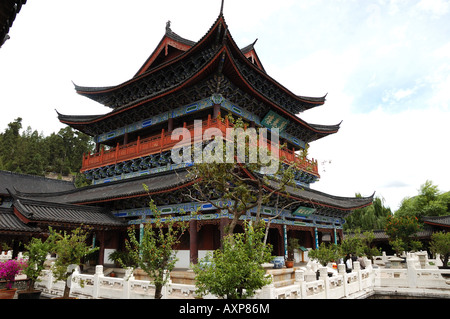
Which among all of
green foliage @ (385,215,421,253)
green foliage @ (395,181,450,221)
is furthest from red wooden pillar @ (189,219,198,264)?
green foliage @ (395,181,450,221)

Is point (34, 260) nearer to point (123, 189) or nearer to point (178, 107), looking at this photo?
point (123, 189)

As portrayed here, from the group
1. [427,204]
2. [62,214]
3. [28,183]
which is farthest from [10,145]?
[427,204]

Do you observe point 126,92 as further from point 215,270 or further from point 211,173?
point 215,270

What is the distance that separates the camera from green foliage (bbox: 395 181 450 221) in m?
41.5

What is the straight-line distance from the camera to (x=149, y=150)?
18172mm

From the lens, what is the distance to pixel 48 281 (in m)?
13.3

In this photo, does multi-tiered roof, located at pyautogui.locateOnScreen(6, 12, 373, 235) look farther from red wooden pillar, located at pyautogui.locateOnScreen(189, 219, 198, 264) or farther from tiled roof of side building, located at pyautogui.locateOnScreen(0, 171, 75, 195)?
tiled roof of side building, located at pyautogui.locateOnScreen(0, 171, 75, 195)

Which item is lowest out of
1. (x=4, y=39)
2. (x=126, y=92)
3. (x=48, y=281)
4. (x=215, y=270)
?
(x=48, y=281)

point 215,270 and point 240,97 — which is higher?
point 240,97

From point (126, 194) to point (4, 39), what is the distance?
1137cm

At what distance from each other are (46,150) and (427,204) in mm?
66464

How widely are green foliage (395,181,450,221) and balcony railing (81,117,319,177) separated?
2845 cm
